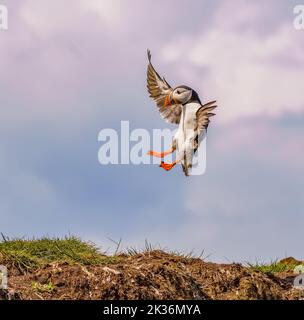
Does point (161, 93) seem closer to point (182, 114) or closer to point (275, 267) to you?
point (182, 114)

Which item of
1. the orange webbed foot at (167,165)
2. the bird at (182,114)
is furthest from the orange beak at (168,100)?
the orange webbed foot at (167,165)

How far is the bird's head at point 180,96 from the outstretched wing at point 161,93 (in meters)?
0.15

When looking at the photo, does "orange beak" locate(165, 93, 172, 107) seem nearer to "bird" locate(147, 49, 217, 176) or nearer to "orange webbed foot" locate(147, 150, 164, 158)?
"bird" locate(147, 49, 217, 176)

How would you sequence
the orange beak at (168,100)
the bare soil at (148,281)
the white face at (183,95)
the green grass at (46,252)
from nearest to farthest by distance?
the bare soil at (148,281), the green grass at (46,252), the white face at (183,95), the orange beak at (168,100)

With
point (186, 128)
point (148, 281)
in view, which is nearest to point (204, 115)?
point (186, 128)

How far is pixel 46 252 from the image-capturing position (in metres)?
14.5

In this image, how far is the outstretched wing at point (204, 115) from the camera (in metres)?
13.4

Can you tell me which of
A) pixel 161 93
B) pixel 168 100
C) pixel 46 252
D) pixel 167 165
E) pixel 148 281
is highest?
pixel 161 93

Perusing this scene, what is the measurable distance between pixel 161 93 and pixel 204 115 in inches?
48.6

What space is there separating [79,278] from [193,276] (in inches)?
96.2

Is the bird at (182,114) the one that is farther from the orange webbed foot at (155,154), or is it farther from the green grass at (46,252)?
the green grass at (46,252)

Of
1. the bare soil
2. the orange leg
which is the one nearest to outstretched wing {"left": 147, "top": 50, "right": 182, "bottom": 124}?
the orange leg
